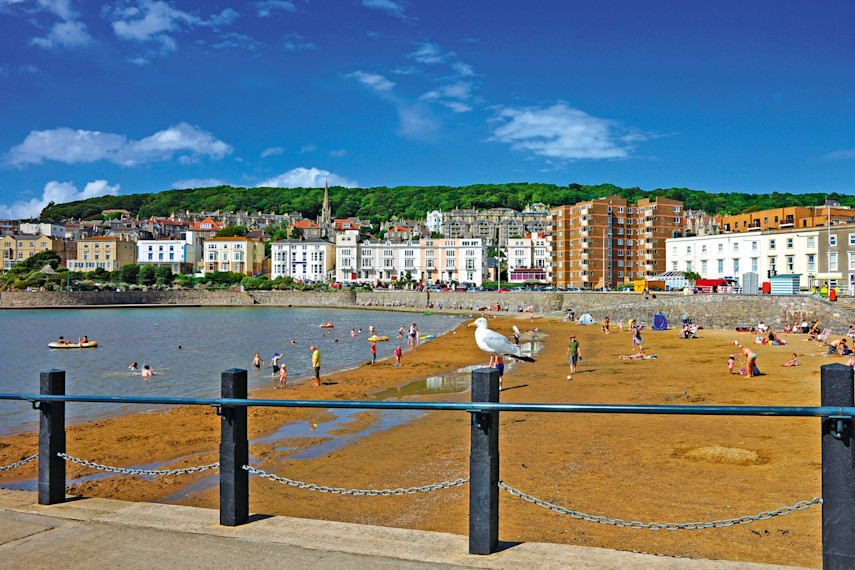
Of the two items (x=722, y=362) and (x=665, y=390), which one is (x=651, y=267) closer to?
(x=722, y=362)

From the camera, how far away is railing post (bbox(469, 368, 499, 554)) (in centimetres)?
379

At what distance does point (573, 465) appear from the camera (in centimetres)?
1064

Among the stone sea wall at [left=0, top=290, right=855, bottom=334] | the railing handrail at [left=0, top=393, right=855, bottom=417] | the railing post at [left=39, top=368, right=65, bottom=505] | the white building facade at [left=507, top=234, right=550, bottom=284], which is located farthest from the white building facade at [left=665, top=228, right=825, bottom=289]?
the white building facade at [left=507, top=234, right=550, bottom=284]

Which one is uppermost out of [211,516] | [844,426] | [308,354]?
[844,426]

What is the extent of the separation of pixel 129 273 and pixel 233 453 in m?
149

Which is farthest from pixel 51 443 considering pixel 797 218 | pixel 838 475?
pixel 797 218

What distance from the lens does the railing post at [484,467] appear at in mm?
3791

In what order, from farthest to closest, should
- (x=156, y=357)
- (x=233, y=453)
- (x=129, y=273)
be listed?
(x=129, y=273), (x=156, y=357), (x=233, y=453)

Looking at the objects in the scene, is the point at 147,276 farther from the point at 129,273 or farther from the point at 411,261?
the point at 411,261

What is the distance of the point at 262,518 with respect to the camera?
15.7ft

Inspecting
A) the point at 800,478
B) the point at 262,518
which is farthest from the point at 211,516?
the point at 800,478

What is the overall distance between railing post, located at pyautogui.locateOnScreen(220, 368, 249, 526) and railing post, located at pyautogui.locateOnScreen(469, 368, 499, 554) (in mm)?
1808

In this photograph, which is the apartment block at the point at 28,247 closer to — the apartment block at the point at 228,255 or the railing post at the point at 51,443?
the apartment block at the point at 228,255

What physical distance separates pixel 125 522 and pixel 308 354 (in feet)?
110
